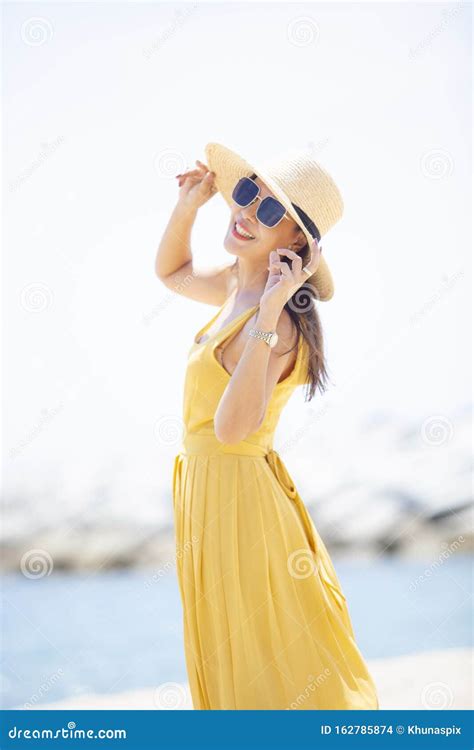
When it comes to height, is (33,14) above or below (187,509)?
above

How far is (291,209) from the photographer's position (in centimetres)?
239

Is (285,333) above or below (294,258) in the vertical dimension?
below

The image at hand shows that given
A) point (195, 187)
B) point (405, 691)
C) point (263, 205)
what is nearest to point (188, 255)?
point (195, 187)

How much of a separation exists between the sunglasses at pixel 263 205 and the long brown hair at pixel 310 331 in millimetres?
117

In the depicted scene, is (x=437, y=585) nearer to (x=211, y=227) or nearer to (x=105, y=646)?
(x=105, y=646)

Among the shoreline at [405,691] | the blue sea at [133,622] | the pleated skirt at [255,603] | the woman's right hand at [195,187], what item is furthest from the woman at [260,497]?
the blue sea at [133,622]

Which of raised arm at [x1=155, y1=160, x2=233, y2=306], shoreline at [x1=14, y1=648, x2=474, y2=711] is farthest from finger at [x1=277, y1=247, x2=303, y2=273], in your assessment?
shoreline at [x1=14, y1=648, x2=474, y2=711]

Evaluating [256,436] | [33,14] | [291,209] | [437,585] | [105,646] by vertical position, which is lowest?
[437,585]

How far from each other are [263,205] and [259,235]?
95 mm

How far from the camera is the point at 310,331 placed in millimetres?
2477

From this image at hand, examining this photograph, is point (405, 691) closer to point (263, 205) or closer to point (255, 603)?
point (255, 603)

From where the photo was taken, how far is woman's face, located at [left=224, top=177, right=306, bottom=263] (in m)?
2.47

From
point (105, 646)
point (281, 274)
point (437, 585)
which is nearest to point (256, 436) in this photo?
point (281, 274)

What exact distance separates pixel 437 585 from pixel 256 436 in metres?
7.70
